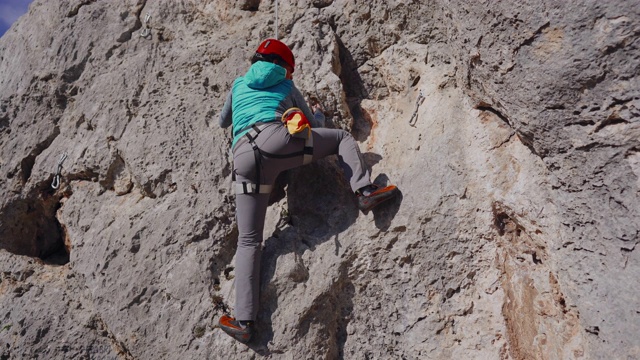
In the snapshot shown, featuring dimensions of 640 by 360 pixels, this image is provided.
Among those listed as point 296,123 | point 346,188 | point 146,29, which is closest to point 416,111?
point 346,188

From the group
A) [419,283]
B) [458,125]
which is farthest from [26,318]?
[458,125]

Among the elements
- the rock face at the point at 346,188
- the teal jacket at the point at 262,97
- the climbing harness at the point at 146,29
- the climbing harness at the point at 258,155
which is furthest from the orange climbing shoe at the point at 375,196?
the climbing harness at the point at 146,29

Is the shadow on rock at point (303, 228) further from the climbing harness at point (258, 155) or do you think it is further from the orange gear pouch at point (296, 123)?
the orange gear pouch at point (296, 123)

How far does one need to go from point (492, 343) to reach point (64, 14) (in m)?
5.77

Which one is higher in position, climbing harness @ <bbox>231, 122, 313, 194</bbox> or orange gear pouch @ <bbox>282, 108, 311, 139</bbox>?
orange gear pouch @ <bbox>282, 108, 311, 139</bbox>

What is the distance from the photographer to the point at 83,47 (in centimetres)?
580

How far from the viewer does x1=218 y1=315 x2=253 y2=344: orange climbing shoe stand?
3846mm

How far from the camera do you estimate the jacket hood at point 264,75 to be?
13.2 feet

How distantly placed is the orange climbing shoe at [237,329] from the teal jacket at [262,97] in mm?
1379

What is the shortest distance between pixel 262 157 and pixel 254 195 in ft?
0.98

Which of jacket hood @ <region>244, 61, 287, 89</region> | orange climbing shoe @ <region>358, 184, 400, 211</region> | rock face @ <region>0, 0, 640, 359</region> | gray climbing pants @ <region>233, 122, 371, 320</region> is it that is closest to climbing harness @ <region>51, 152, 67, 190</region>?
rock face @ <region>0, 0, 640, 359</region>

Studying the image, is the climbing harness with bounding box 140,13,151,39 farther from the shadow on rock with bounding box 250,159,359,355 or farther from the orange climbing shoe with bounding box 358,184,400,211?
the orange climbing shoe with bounding box 358,184,400,211

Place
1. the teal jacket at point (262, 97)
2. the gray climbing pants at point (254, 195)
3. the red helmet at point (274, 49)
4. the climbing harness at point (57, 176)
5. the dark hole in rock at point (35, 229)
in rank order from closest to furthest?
the gray climbing pants at point (254, 195), the teal jacket at point (262, 97), the red helmet at point (274, 49), the climbing harness at point (57, 176), the dark hole in rock at point (35, 229)

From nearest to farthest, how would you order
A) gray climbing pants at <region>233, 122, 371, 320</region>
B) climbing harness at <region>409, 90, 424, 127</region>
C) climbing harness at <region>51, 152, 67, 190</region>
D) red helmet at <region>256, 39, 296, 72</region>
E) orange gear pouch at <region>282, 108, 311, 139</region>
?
orange gear pouch at <region>282, 108, 311, 139</region> < gray climbing pants at <region>233, 122, 371, 320</region> < red helmet at <region>256, 39, 296, 72</region> < climbing harness at <region>409, 90, 424, 127</region> < climbing harness at <region>51, 152, 67, 190</region>
